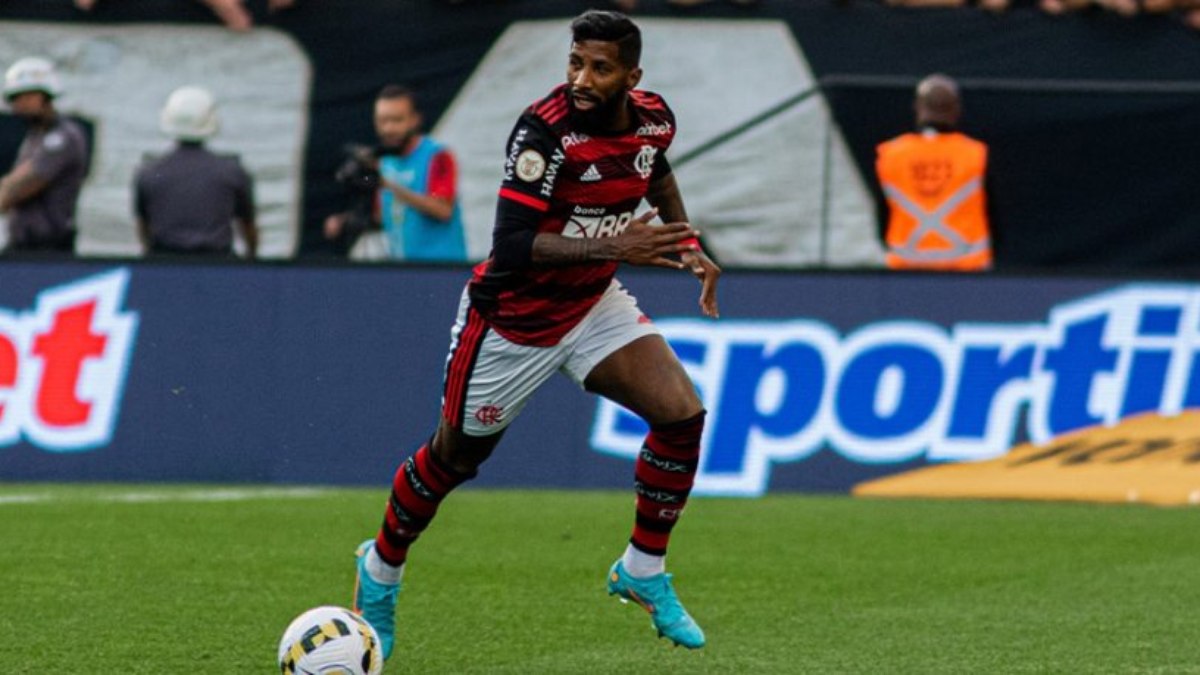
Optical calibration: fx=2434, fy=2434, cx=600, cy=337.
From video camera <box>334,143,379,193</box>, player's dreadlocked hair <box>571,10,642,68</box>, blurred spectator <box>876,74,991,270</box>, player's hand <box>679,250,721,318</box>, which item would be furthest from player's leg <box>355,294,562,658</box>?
blurred spectator <box>876,74,991,270</box>

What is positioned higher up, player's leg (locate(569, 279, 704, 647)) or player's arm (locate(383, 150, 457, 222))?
player's leg (locate(569, 279, 704, 647))

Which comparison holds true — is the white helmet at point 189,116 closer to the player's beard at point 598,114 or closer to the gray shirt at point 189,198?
the gray shirt at point 189,198

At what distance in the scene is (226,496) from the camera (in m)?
13.0

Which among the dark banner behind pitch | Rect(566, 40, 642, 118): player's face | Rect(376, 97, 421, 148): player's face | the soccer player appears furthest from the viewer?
the dark banner behind pitch

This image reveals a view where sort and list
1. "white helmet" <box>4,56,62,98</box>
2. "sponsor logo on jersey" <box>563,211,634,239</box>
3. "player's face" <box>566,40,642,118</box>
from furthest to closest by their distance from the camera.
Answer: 1. "white helmet" <box>4,56,62,98</box>
2. "sponsor logo on jersey" <box>563,211,634,239</box>
3. "player's face" <box>566,40,642,118</box>

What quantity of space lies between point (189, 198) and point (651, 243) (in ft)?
23.9

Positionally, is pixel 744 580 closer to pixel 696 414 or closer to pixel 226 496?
pixel 696 414

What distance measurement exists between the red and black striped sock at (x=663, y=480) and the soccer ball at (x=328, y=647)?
3.98 feet

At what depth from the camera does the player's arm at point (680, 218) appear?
7725 mm

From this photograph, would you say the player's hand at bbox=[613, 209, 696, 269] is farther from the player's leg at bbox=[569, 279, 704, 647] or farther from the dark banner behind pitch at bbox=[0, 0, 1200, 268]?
the dark banner behind pitch at bbox=[0, 0, 1200, 268]

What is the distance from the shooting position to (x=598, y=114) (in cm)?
766

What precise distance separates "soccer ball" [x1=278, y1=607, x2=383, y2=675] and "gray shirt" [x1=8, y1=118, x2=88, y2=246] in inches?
303

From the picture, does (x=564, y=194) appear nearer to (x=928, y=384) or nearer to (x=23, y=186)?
(x=928, y=384)

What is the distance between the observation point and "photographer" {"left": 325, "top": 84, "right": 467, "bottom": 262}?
1384 cm
